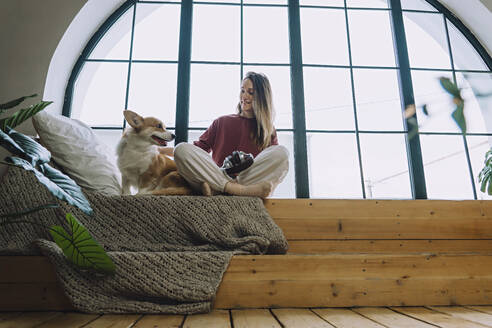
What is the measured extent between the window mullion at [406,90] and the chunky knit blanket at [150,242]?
4.74ft

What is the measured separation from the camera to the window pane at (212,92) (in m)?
2.44

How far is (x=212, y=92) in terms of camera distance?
2494 millimetres

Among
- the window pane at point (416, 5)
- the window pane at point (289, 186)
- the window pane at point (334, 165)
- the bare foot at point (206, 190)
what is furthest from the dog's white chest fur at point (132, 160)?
the window pane at point (416, 5)

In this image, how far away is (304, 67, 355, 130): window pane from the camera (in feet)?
8.20

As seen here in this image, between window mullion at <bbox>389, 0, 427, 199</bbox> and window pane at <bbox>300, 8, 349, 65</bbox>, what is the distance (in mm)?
408

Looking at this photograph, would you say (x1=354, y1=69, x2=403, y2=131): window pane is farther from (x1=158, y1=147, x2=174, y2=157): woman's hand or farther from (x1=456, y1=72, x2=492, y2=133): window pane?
(x1=456, y1=72, x2=492, y2=133): window pane

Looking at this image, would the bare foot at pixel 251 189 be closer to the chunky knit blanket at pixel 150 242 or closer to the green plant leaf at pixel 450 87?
the chunky knit blanket at pixel 150 242

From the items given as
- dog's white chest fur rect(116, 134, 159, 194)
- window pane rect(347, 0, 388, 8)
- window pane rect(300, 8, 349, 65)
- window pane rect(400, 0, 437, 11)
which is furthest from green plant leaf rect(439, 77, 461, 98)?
window pane rect(400, 0, 437, 11)

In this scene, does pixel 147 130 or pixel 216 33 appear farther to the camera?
pixel 216 33

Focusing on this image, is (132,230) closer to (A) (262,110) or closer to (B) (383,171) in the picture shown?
(A) (262,110)

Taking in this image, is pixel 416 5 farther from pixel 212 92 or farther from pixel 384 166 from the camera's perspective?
pixel 212 92

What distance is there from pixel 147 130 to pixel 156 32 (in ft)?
3.95

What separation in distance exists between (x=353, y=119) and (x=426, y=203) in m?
1.00

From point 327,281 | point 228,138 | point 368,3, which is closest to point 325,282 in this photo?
point 327,281
